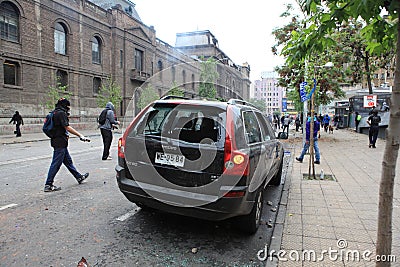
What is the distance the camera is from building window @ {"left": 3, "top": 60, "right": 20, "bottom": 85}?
77.1 feet

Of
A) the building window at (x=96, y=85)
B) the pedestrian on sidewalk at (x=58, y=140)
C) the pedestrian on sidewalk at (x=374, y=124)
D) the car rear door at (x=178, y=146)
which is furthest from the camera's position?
the building window at (x=96, y=85)

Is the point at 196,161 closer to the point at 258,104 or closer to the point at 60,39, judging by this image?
the point at 258,104

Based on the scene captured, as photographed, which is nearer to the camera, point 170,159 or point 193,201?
point 193,201

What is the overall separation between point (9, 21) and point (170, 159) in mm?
26879

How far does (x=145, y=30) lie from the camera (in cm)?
4147

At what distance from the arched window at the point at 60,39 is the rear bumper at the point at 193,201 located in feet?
95.8

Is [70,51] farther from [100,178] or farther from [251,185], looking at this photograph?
[251,185]

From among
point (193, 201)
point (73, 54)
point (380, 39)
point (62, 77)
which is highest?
point (73, 54)

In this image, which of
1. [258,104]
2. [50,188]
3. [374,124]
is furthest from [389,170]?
[258,104]

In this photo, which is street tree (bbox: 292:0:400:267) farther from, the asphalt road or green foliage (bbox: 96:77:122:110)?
green foliage (bbox: 96:77:122:110)

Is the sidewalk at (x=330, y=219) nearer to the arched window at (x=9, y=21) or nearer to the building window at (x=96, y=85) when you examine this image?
the arched window at (x=9, y=21)

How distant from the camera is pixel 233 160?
341cm

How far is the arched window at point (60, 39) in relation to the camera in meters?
28.3

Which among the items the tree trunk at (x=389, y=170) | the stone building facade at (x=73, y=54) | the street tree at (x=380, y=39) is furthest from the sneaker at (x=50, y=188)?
the stone building facade at (x=73, y=54)
